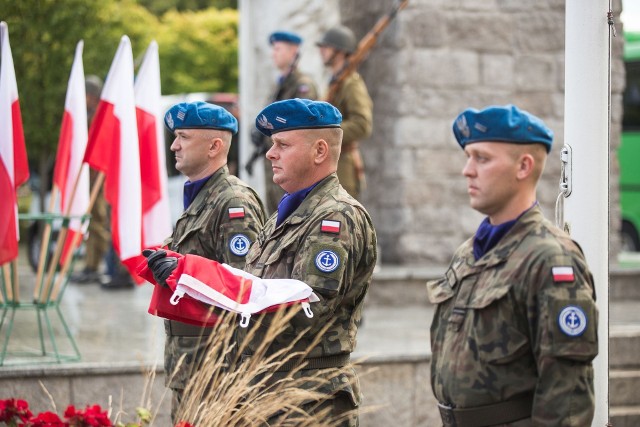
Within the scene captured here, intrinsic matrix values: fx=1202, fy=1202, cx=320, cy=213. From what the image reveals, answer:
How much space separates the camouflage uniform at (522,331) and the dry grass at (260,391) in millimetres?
611

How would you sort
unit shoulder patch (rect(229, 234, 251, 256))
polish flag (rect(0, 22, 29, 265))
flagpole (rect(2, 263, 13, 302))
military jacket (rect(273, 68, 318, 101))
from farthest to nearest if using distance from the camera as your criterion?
military jacket (rect(273, 68, 318, 101)) → flagpole (rect(2, 263, 13, 302)) → polish flag (rect(0, 22, 29, 265)) → unit shoulder patch (rect(229, 234, 251, 256))

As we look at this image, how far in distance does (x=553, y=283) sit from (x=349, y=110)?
18.6ft

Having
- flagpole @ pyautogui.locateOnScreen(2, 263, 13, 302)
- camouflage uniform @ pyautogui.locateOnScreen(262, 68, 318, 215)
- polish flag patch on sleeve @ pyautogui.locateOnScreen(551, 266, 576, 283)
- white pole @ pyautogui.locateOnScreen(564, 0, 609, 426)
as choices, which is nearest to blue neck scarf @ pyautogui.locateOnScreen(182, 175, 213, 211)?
white pole @ pyautogui.locateOnScreen(564, 0, 609, 426)

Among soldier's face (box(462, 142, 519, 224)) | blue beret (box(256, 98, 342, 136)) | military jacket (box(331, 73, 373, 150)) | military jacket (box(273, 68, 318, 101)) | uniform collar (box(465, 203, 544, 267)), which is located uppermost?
military jacket (box(273, 68, 318, 101))

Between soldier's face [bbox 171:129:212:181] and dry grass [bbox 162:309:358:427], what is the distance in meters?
1.07

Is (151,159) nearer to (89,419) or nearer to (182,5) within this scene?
(89,419)


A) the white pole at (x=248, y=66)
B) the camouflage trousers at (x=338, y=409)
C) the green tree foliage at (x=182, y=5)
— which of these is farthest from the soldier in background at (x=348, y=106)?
the green tree foliage at (x=182, y=5)

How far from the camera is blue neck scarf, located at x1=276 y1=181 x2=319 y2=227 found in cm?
447

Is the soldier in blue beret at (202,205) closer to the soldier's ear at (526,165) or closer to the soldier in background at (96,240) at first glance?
the soldier's ear at (526,165)

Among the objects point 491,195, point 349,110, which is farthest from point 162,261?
point 349,110

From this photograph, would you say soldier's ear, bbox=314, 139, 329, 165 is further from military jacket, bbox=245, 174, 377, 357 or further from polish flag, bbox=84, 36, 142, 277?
polish flag, bbox=84, 36, 142, 277

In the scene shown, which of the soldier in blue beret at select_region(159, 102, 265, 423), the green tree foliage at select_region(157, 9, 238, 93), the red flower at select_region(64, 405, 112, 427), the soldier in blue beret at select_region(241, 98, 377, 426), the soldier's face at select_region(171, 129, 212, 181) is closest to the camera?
the red flower at select_region(64, 405, 112, 427)

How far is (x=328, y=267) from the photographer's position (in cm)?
418

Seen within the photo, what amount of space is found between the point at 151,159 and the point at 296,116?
2.75 meters
